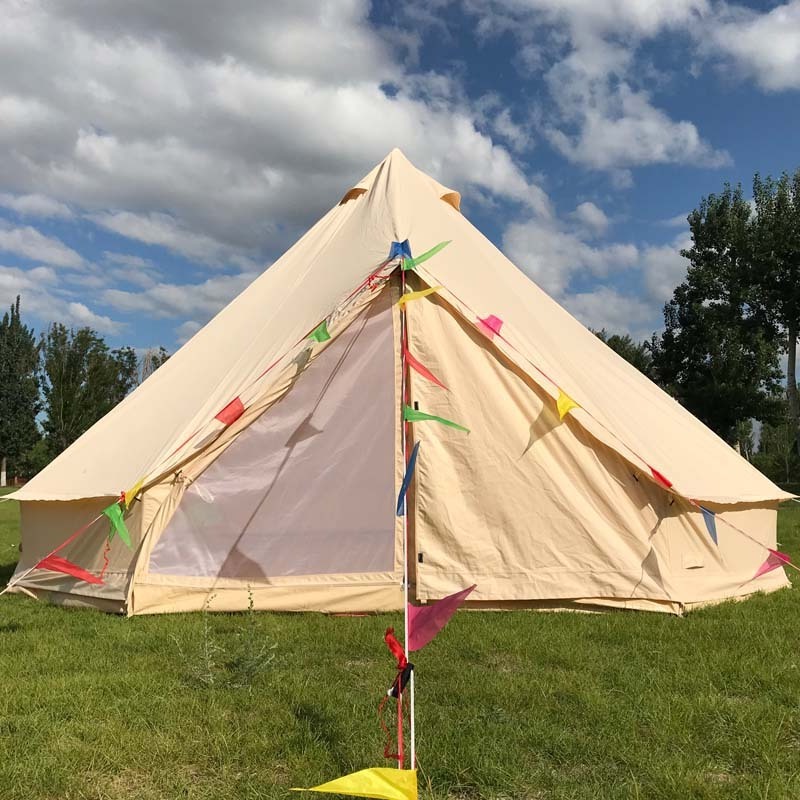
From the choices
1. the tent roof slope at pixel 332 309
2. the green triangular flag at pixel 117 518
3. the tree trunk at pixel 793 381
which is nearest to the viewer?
the green triangular flag at pixel 117 518

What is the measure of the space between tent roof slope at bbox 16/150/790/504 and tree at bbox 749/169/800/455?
14560mm

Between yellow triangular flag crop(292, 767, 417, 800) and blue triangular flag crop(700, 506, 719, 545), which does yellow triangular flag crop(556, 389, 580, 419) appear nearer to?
blue triangular flag crop(700, 506, 719, 545)

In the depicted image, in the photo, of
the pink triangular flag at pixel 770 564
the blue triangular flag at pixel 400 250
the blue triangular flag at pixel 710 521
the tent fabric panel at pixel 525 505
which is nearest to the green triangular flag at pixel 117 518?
the tent fabric panel at pixel 525 505

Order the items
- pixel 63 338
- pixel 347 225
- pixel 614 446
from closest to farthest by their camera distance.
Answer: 1. pixel 614 446
2. pixel 347 225
3. pixel 63 338

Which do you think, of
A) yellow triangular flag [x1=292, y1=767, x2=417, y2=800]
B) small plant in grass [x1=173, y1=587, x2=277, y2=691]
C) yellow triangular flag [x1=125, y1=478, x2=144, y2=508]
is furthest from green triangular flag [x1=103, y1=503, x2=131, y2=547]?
yellow triangular flag [x1=292, y1=767, x2=417, y2=800]

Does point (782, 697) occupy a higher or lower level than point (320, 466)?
lower

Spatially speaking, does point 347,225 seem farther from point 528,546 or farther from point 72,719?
point 72,719

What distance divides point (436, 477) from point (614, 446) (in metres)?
1.14

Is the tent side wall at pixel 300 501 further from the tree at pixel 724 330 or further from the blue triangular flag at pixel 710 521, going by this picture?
the tree at pixel 724 330

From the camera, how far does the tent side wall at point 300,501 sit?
4.56 metres

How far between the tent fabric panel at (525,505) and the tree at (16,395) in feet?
105

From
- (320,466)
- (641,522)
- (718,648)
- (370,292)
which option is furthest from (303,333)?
(718,648)

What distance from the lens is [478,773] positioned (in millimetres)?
2271

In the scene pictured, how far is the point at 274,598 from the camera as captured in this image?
4578 mm
